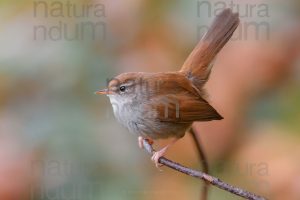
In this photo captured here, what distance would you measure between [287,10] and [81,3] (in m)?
1.29

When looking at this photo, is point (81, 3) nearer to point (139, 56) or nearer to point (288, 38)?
point (139, 56)

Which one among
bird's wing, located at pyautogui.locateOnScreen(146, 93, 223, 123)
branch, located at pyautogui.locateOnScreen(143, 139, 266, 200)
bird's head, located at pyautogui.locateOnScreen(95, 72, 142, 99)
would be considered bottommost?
branch, located at pyautogui.locateOnScreen(143, 139, 266, 200)

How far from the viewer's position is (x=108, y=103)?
12.5ft

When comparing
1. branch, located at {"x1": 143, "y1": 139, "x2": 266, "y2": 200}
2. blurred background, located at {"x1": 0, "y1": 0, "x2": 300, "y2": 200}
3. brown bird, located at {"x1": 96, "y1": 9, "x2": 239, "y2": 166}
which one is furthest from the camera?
blurred background, located at {"x1": 0, "y1": 0, "x2": 300, "y2": 200}

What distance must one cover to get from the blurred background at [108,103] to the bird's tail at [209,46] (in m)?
0.11

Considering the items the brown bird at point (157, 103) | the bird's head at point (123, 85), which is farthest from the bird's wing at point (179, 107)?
the bird's head at point (123, 85)

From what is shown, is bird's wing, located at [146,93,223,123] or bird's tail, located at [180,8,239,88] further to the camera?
bird's tail, located at [180,8,239,88]

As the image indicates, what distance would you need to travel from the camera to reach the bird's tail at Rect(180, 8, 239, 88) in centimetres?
360

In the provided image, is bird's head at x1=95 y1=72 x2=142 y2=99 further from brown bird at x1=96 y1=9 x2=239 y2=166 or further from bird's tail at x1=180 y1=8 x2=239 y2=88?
bird's tail at x1=180 y1=8 x2=239 y2=88

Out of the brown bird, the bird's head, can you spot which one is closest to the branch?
the brown bird

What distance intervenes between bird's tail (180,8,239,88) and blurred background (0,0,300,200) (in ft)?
0.36

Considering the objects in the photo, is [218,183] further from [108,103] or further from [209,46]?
[108,103]

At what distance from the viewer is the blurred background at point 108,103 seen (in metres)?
3.50

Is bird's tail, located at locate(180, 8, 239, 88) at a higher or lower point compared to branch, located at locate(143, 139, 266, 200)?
higher
